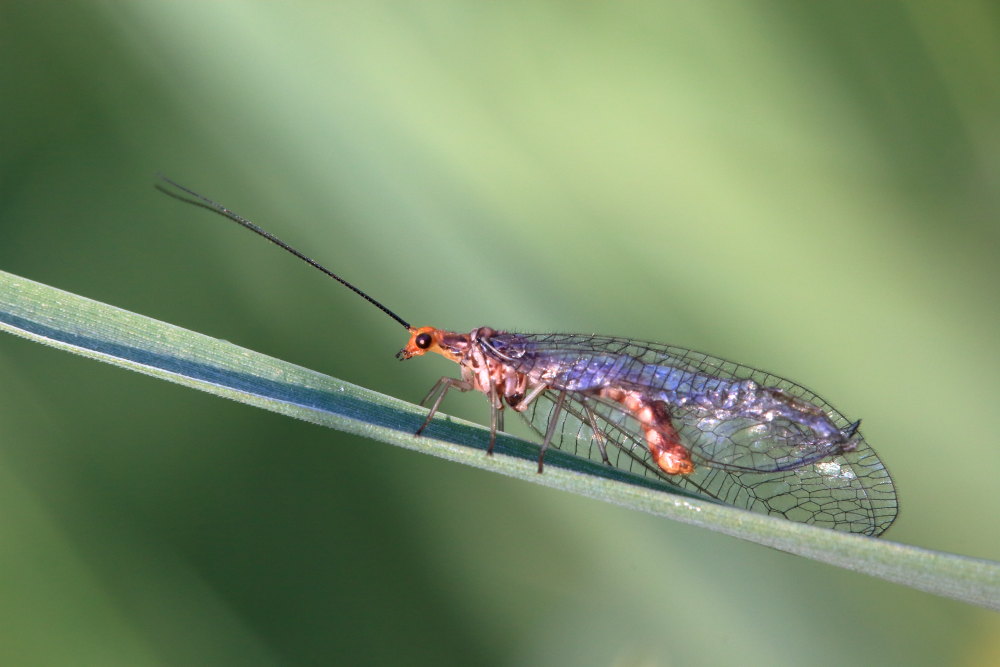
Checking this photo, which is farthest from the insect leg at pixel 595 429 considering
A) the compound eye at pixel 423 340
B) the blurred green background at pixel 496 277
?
the compound eye at pixel 423 340

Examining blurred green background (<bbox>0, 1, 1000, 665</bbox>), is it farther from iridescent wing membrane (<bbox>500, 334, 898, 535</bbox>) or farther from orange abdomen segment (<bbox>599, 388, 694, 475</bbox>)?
orange abdomen segment (<bbox>599, 388, 694, 475</bbox>)

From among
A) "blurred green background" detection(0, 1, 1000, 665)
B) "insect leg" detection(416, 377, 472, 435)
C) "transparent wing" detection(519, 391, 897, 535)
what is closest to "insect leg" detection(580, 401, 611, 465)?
"transparent wing" detection(519, 391, 897, 535)

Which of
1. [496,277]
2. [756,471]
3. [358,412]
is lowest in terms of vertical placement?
[756,471]

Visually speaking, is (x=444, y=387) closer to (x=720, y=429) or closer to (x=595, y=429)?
(x=595, y=429)

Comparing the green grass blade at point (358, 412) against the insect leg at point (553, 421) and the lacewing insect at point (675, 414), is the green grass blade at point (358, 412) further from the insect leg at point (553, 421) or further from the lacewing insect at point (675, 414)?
the lacewing insect at point (675, 414)

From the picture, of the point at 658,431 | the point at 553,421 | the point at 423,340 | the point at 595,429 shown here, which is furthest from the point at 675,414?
the point at 423,340

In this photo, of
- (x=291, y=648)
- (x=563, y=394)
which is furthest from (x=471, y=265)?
(x=291, y=648)

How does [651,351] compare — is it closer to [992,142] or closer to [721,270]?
[721,270]
